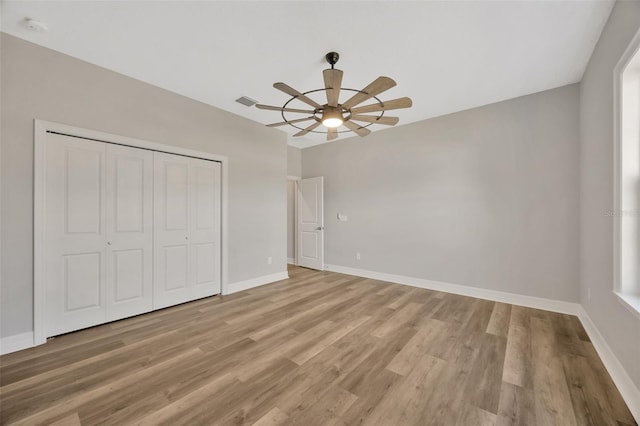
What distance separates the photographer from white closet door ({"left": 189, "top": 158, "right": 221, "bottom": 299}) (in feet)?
12.4

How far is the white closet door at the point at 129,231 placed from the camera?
3.00 meters

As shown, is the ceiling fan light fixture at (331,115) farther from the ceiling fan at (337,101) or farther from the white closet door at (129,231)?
the white closet door at (129,231)

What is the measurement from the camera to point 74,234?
2744mm

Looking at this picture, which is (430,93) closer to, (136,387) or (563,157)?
(563,157)

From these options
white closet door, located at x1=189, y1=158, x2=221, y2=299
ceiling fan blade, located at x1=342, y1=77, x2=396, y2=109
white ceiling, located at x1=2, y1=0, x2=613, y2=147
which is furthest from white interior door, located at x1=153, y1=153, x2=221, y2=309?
ceiling fan blade, located at x1=342, y1=77, x2=396, y2=109

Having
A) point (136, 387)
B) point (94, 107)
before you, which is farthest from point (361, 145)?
point (136, 387)

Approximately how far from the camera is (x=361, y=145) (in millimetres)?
5324

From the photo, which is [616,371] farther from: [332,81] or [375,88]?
[332,81]

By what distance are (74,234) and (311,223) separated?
13.6ft

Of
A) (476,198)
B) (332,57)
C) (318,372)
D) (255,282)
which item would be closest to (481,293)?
(476,198)

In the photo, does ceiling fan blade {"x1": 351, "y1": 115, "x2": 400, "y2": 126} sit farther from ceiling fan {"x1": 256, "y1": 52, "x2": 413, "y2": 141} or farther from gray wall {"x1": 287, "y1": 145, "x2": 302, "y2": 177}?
gray wall {"x1": 287, "y1": 145, "x2": 302, "y2": 177}

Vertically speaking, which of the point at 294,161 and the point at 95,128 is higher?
the point at 294,161

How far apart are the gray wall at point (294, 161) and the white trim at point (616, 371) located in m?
5.48

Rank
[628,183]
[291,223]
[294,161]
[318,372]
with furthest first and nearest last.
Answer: [291,223] < [294,161] < [318,372] < [628,183]
